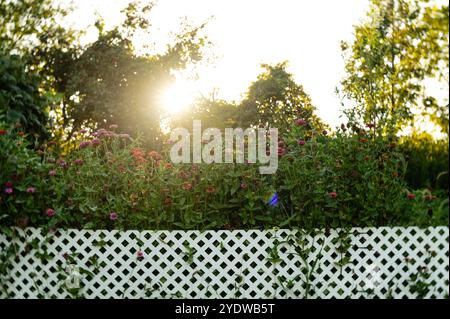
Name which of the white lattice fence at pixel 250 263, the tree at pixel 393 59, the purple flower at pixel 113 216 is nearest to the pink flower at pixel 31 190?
the white lattice fence at pixel 250 263

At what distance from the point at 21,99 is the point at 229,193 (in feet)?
15.3

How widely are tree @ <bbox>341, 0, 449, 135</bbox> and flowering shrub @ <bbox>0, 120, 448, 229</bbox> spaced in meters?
0.80

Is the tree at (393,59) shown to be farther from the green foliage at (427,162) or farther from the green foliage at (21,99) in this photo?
the green foliage at (21,99)

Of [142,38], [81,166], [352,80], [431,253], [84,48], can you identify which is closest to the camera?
[431,253]

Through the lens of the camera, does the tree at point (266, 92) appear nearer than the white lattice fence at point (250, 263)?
No

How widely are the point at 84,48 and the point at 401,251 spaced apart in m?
14.9

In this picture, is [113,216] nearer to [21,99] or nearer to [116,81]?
[21,99]

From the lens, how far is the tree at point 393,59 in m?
4.71

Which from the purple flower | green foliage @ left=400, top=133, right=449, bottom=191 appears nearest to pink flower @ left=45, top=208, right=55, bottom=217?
the purple flower

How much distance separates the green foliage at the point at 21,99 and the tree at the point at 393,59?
445 centimetres

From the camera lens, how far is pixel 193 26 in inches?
750

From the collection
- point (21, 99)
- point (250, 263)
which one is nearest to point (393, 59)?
point (250, 263)
